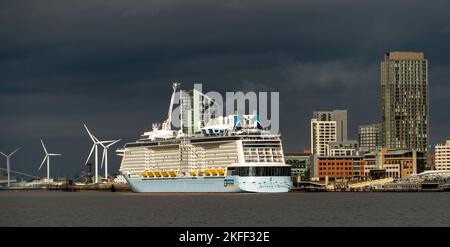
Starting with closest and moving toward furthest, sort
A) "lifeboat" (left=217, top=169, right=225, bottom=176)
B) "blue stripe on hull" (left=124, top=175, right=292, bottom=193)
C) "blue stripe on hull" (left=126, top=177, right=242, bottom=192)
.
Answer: "blue stripe on hull" (left=124, top=175, right=292, bottom=193) → "blue stripe on hull" (left=126, top=177, right=242, bottom=192) → "lifeboat" (left=217, top=169, right=225, bottom=176)

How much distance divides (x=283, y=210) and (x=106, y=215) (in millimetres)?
19001

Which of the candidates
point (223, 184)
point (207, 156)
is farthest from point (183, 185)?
point (223, 184)

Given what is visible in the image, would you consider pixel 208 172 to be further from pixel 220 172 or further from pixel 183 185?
pixel 183 185

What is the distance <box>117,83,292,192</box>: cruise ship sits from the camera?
15275 cm

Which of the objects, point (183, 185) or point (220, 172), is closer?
point (220, 172)

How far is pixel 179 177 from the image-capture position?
165625mm

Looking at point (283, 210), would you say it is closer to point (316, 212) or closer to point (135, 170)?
point (316, 212)

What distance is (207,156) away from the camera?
543 feet

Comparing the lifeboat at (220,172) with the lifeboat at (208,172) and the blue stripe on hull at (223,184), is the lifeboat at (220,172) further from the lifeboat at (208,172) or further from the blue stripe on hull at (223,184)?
the lifeboat at (208,172)

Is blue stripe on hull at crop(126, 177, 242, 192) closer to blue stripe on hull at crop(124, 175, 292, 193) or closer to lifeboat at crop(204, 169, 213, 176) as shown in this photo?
blue stripe on hull at crop(124, 175, 292, 193)

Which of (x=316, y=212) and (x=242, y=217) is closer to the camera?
(x=242, y=217)

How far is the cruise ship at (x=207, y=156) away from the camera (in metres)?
153
